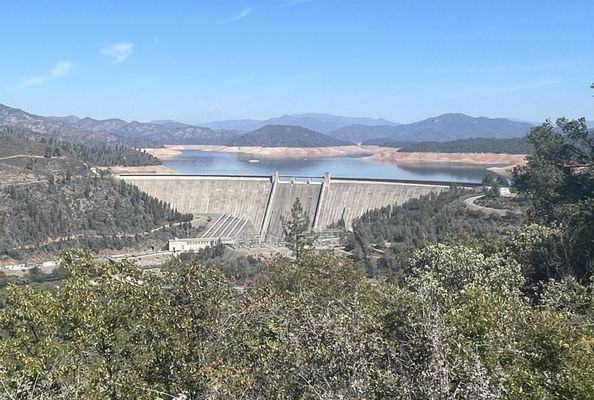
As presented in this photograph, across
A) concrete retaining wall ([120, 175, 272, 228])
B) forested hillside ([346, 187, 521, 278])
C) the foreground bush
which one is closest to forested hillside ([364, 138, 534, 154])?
forested hillside ([346, 187, 521, 278])

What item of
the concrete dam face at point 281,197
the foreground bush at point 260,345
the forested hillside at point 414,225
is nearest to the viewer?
the foreground bush at point 260,345

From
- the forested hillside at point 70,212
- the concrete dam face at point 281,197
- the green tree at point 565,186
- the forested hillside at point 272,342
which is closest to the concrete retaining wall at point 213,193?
the concrete dam face at point 281,197

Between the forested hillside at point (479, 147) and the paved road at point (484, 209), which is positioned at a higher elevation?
the forested hillside at point (479, 147)

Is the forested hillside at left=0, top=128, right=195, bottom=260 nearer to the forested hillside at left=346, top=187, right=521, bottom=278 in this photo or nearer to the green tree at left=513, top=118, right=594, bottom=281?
the forested hillside at left=346, top=187, right=521, bottom=278

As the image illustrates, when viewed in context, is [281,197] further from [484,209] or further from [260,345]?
[260,345]

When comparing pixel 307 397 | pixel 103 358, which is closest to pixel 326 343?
pixel 307 397

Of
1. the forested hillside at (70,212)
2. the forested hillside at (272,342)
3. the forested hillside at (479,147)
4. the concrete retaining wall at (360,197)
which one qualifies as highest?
the forested hillside at (479,147)

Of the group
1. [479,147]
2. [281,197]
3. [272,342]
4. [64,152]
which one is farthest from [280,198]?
[479,147]

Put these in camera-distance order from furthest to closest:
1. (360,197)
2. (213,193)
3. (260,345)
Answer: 1. (213,193)
2. (360,197)
3. (260,345)

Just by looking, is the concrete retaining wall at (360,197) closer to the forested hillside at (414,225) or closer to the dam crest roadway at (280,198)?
the dam crest roadway at (280,198)
